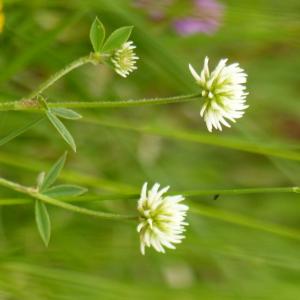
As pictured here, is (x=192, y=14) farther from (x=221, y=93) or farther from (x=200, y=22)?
(x=221, y=93)

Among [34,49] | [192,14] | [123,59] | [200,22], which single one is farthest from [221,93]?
[200,22]

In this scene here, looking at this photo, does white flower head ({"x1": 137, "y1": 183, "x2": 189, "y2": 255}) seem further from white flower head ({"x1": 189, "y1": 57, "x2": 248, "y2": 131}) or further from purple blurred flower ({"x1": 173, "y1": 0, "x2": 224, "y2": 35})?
purple blurred flower ({"x1": 173, "y1": 0, "x2": 224, "y2": 35})

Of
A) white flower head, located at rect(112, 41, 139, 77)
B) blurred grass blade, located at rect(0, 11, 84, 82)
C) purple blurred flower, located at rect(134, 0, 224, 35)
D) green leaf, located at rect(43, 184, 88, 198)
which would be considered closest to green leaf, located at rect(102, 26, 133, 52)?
white flower head, located at rect(112, 41, 139, 77)

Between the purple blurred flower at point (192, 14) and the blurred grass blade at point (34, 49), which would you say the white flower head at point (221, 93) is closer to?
the blurred grass blade at point (34, 49)

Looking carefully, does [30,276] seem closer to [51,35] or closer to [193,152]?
[51,35]

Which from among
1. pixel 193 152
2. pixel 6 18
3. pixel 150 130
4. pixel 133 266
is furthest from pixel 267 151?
pixel 193 152
